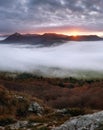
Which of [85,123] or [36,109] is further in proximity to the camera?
[36,109]

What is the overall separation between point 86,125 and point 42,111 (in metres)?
63.4

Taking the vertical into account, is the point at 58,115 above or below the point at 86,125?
below

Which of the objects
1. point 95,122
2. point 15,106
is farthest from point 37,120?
point 15,106

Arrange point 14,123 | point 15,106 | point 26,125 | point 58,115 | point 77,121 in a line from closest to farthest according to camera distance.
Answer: point 77,121
point 26,125
point 14,123
point 58,115
point 15,106

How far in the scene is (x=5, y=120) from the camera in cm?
6156

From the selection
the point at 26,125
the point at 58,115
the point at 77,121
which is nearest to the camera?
the point at 77,121

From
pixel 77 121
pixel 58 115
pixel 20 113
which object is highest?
pixel 77 121

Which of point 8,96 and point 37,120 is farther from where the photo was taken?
point 8,96

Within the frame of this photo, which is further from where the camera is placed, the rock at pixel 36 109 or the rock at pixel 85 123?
the rock at pixel 36 109

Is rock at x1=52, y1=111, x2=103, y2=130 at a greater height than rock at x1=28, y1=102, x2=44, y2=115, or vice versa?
rock at x1=52, y1=111, x2=103, y2=130

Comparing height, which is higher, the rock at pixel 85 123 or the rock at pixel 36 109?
the rock at pixel 85 123

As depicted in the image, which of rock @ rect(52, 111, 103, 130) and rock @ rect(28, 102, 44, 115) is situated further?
rock @ rect(28, 102, 44, 115)

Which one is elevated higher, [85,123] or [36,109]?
[85,123]

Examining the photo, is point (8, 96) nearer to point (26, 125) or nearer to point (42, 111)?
point (42, 111)
